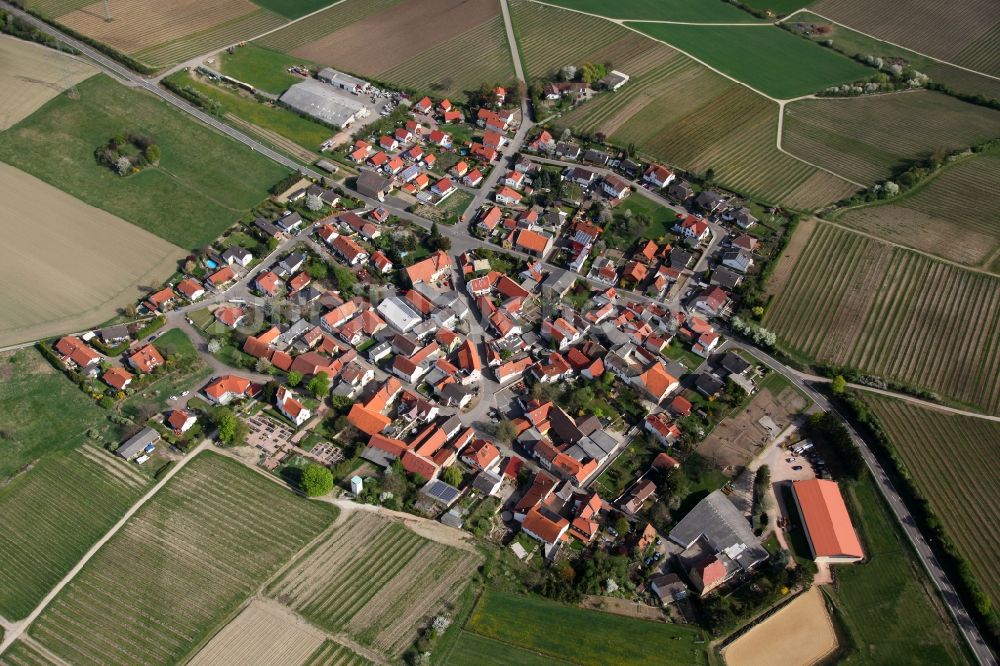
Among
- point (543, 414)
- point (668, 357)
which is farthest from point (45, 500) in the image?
point (668, 357)

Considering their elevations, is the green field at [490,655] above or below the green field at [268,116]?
below

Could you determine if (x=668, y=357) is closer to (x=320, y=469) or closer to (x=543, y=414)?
(x=543, y=414)

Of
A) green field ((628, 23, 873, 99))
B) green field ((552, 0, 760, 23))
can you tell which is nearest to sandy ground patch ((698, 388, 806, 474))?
green field ((628, 23, 873, 99))

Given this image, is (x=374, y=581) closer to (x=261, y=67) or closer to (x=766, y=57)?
(x=261, y=67)

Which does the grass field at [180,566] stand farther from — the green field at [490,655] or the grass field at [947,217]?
the grass field at [947,217]

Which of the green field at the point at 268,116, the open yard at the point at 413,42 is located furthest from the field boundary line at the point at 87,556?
the open yard at the point at 413,42

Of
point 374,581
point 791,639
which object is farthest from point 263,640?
point 791,639
